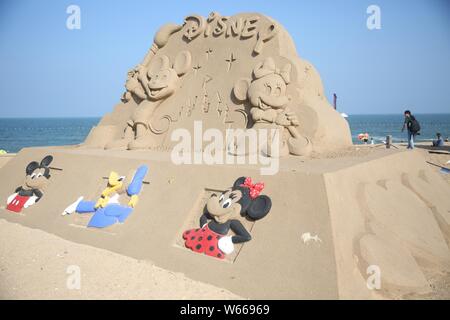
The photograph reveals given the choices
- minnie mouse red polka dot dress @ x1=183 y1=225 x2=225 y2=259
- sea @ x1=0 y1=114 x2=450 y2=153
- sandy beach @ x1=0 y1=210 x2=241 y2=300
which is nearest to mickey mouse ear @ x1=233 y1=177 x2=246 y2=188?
minnie mouse red polka dot dress @ x1=183 y1=225 x2=225 y2=259

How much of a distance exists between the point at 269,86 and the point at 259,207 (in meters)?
2.45

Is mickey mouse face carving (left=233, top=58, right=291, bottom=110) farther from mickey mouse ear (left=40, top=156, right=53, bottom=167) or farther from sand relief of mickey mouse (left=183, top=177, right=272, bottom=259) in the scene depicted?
mickey mouse ear (left=40, top=156, right=53, bottom=167)

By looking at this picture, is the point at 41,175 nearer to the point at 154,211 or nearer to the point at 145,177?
the point at 145,177

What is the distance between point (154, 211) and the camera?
432 cm

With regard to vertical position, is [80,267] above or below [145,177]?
below

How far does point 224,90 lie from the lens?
6324 millimetres

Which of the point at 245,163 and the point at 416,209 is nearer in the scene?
the point at 416,209

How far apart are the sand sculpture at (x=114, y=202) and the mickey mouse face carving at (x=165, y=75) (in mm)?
2227

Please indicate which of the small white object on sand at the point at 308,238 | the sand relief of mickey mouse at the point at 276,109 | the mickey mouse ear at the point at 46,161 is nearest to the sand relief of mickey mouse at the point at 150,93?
the mickey mouse ear at the point at 46,161

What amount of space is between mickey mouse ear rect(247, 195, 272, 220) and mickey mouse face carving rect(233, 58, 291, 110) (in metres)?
2.11

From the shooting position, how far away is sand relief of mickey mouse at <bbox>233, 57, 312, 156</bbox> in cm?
533
